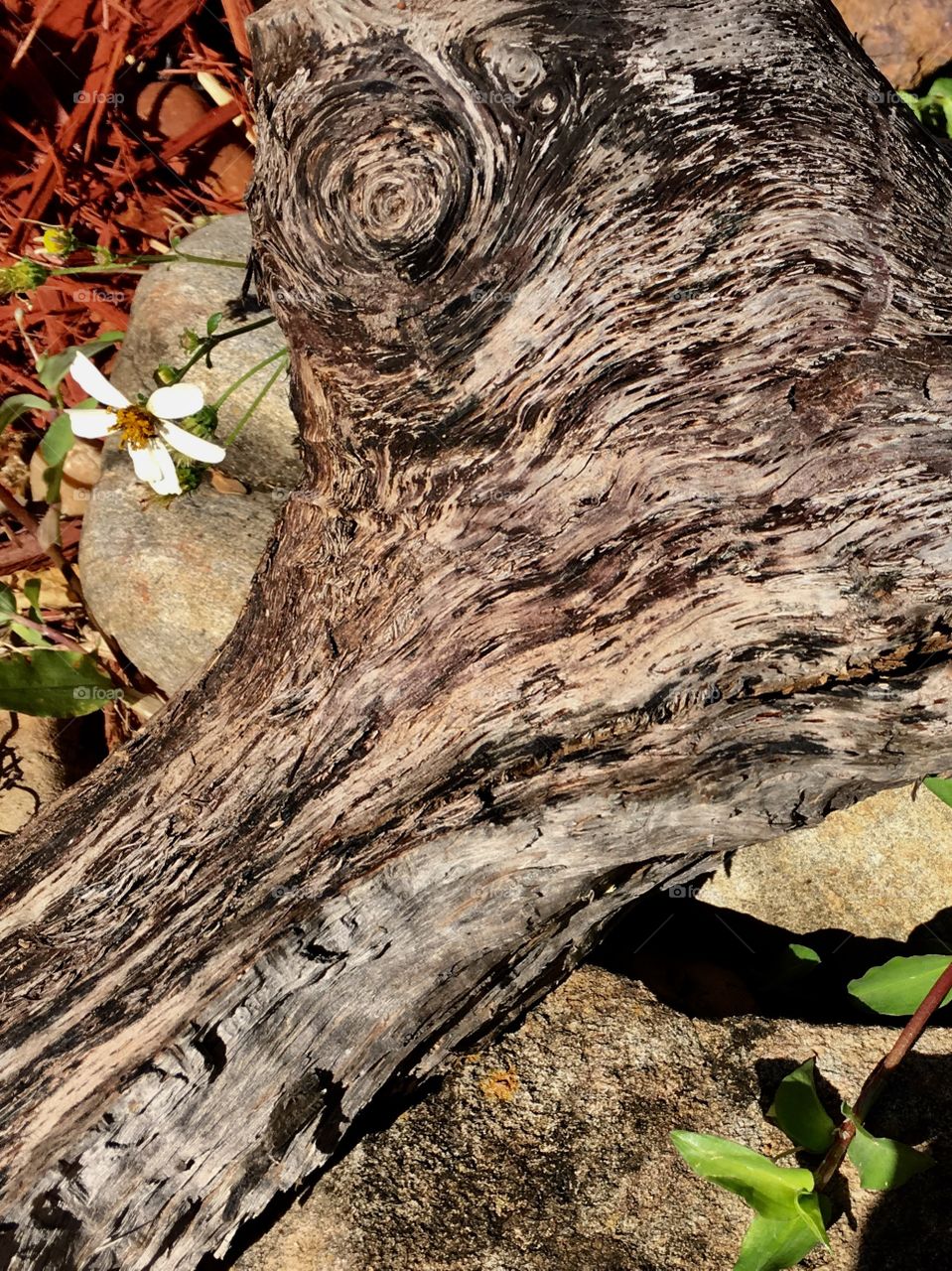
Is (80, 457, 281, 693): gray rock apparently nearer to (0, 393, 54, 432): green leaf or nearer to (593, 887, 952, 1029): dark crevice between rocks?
(0, 393, 54, 432): green leaf

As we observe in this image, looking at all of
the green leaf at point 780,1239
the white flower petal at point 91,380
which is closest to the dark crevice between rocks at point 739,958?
the green leaf at point 780,1239

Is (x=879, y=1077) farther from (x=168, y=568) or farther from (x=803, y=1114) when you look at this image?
(x=168, y=568)

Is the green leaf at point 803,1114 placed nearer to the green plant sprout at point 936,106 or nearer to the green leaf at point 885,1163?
the green leaf at point 885,1163

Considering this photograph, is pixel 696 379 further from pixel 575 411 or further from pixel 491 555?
pixel 491 555

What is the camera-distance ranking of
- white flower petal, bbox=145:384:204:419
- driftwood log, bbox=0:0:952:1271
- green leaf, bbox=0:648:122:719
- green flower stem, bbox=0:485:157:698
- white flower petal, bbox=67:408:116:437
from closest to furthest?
driftwood log, bbox=0:0:952:1271 → white flower petal, bbox=145:384:204:419 → white flower petal, bbox=67:408:116:437 → green leaf, bbox=0:648:122:719 → green flower stem, bbox=0:485:157:698

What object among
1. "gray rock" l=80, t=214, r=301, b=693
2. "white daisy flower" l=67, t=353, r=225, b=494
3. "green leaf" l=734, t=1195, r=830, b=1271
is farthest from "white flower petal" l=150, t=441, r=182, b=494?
"green leaf" l=734, t=1195, r=830, b=1271
